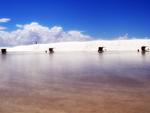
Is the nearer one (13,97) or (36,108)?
(36,108)

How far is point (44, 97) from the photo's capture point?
982 cm

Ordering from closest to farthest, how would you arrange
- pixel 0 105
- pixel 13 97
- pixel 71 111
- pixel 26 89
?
pixel 71 111 < pixel 0 105 < pixel 13 97 < pixel 26 89

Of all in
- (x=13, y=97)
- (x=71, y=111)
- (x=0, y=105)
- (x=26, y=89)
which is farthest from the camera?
(x=26, y=89)

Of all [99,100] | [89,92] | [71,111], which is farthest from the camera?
[89,92]

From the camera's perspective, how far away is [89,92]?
35.0 feet

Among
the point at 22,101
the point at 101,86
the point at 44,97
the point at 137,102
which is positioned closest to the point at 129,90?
the point at 101,86

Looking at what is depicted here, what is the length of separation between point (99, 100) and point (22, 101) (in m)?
2.31

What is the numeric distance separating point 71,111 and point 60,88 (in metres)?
3.73

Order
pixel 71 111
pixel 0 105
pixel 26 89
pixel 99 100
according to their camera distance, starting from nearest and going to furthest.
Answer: pixel 71 111
pixel 0 105
pixel 99 100
pixel 26 89

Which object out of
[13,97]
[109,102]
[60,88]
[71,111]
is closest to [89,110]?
[71,111]

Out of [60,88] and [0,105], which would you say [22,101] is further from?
[60,88]

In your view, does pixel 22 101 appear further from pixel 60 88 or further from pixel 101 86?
pixel 101 86

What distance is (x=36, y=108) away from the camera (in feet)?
27.2

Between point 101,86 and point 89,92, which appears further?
point 101,86
